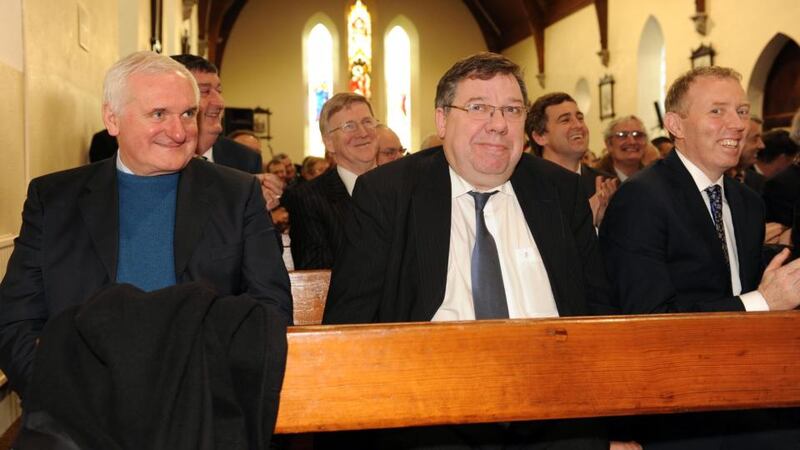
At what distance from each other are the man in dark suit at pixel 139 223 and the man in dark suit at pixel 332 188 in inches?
62.7

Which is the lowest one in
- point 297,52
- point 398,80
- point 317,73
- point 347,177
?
point 347,177

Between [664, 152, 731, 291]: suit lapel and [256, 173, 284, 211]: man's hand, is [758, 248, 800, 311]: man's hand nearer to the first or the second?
[664, 152, 731, 291]: suit lapel

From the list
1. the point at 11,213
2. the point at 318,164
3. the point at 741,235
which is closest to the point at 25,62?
the point at 11,213

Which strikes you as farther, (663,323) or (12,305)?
(12,305)

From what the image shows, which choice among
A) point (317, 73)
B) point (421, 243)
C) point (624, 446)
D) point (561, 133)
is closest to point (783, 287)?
point (624, 446)

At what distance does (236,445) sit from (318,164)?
310 inches

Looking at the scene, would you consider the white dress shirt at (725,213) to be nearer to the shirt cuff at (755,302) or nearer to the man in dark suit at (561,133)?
the shirt cuff at (755,302)

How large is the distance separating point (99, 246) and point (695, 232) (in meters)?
1.79

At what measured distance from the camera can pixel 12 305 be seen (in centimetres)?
228

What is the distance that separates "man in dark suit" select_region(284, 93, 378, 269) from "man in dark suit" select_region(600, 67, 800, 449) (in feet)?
5.31

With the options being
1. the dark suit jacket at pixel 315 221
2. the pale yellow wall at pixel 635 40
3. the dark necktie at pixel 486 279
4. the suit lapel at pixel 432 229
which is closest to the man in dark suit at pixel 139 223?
the suit lapel at pixel 432 229

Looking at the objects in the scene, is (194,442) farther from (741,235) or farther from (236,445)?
(741,235)

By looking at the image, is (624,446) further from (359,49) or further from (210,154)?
(359,49)

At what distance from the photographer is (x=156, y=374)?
4.93ft
